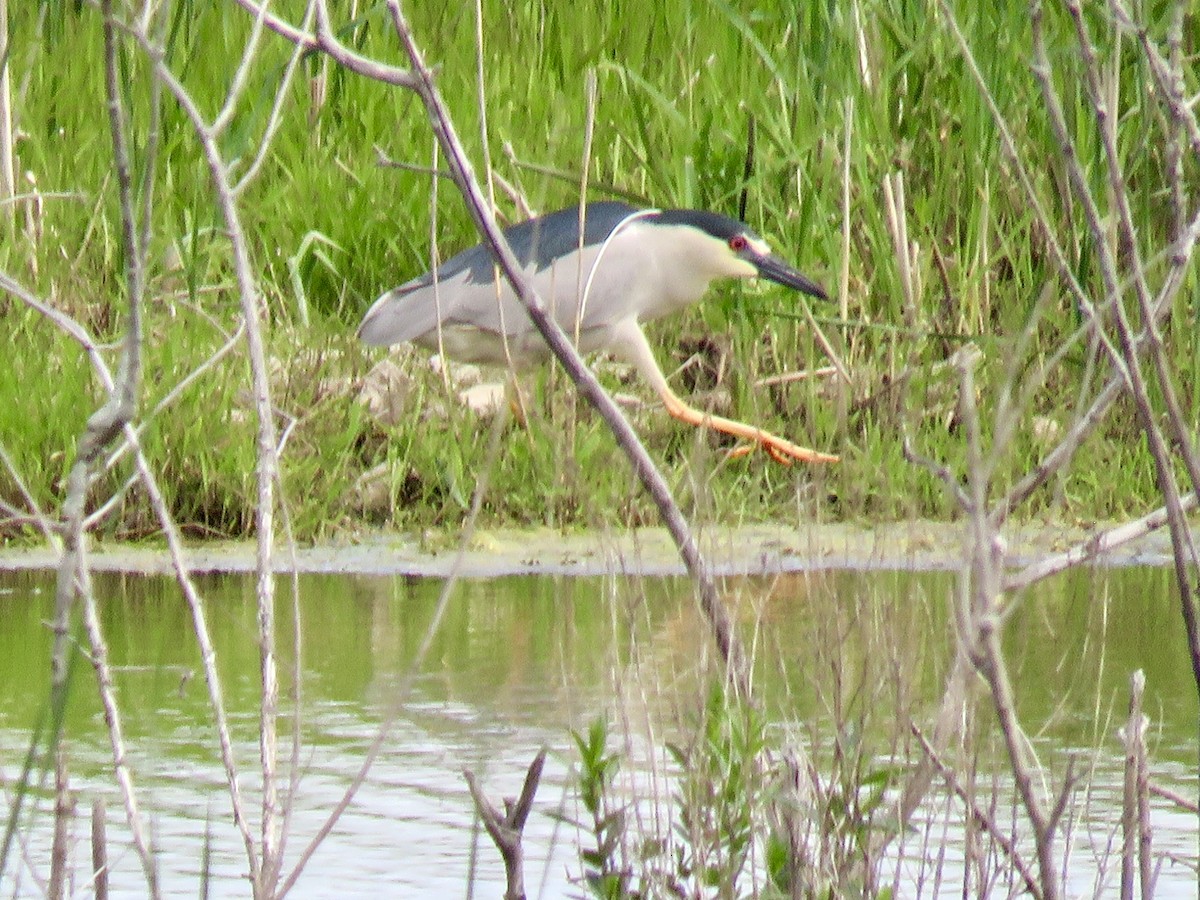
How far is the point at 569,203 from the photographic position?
20.9 feet

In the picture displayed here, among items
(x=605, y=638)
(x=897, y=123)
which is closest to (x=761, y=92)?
(x=897, y=123)

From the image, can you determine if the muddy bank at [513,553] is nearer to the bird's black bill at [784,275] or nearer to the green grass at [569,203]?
the green grass at [569,203]

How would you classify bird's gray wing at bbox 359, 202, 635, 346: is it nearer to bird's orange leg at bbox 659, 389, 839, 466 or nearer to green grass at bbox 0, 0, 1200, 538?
green grass at bbox 0, 0, 1200, 538

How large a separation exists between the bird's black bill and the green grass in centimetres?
11

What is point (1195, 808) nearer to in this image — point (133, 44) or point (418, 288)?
point (133, 44)

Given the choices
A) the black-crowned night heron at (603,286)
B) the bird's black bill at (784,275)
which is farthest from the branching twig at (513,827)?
the bird's black bill at (784,275)

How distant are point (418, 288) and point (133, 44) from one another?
1066 mm

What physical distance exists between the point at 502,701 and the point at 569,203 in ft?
10.4

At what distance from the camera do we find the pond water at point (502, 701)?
2375 millimetres

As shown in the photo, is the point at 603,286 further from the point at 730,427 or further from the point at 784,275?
the point at 730,427

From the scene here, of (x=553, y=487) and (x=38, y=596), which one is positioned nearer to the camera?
(x=38, y=596)

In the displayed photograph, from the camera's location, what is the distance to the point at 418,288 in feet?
18.2

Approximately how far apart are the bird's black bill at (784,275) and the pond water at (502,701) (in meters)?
1.09

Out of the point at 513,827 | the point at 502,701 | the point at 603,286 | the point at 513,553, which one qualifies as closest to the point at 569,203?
the point at 603,286
